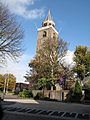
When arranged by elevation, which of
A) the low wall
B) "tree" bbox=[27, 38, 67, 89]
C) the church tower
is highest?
the church tower

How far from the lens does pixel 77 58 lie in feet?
175

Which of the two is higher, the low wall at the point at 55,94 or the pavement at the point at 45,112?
the low wall at the point at 55,94

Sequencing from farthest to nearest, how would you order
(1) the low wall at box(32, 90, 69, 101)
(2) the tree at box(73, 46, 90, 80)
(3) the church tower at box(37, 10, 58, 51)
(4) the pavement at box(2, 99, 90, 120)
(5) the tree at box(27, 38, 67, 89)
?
(3) the church tower at box(37, 10, 58, 51)
(2) the tree at box(73, 46, 90, 80)
(5) the tree at box(27, 38, 67, 89)
(1) the low wall at box(32, 90, 69, 101)
(4) the pavement at box(2, 99, 90, 120)

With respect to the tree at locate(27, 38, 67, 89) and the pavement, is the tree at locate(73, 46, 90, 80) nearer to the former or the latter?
the tree at locate(27, 38, 67, 89)

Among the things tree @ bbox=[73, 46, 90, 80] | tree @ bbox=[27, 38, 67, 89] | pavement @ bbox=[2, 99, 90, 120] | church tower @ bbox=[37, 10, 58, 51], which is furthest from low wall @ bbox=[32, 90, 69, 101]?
church tower @ bbox=[37, 10, 58, 51]

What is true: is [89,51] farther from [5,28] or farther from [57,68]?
[5,28]

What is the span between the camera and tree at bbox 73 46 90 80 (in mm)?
52094

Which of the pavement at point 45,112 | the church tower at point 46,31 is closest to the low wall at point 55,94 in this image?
the pavement at point 45,112

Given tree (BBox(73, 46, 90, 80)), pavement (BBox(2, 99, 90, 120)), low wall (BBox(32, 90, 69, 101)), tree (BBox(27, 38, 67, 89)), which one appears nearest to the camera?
pavement (BBox(2, 99, 90, 120))

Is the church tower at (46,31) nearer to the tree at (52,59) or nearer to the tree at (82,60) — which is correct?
the tree at (82,60)

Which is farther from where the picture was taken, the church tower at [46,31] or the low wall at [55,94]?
the church tower at [46,31]

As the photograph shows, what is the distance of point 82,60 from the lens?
53.0 meters

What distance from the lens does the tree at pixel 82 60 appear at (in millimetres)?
52094

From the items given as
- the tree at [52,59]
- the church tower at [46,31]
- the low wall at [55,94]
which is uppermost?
the church tower at [46,31]
